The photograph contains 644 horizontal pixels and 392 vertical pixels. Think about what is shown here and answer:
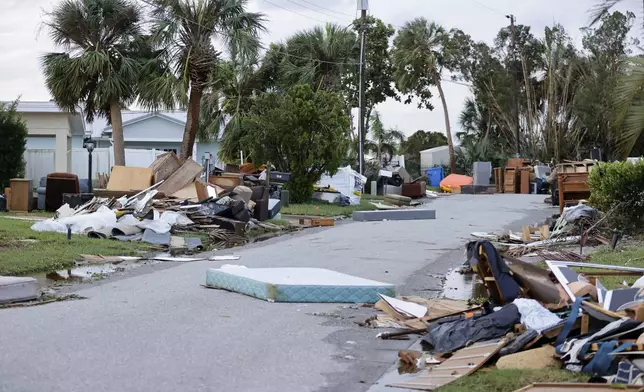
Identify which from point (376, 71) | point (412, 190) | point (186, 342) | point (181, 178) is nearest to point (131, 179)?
point (181, 178)

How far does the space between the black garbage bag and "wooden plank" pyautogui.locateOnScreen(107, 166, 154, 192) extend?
17.0 m

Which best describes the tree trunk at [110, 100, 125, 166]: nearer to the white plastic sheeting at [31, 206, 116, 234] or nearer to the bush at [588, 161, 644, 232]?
the white plastic sheeting at [31, 206, 116, 234]

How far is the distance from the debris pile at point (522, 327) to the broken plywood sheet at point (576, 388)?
3 cm

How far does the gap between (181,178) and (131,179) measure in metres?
1.45

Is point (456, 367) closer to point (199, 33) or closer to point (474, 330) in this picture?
point (474, 330)

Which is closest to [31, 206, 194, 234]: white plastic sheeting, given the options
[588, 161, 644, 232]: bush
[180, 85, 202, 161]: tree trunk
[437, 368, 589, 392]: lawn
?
[588, 161, 644, 232]: bush

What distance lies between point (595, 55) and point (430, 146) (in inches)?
1192

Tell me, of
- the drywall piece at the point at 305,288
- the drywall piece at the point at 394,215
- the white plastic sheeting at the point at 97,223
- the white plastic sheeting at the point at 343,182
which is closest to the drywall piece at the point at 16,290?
the drywall piece at the point at 305,288

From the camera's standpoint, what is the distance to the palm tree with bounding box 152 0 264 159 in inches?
1218

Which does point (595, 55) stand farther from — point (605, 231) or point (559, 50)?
point (605, 231)

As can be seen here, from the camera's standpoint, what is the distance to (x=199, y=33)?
31.2 meters

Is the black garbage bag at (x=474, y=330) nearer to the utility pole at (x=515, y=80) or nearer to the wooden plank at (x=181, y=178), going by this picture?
the wooden plank at (x=181, y=178)

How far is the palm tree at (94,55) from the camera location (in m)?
30.3

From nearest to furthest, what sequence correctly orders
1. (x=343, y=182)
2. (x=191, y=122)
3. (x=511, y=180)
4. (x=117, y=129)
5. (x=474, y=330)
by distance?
(x=474, y=330)
(x=191, y=122)
(x=117, y=129)
(x=343, y=182)
(x=511, y=180)
